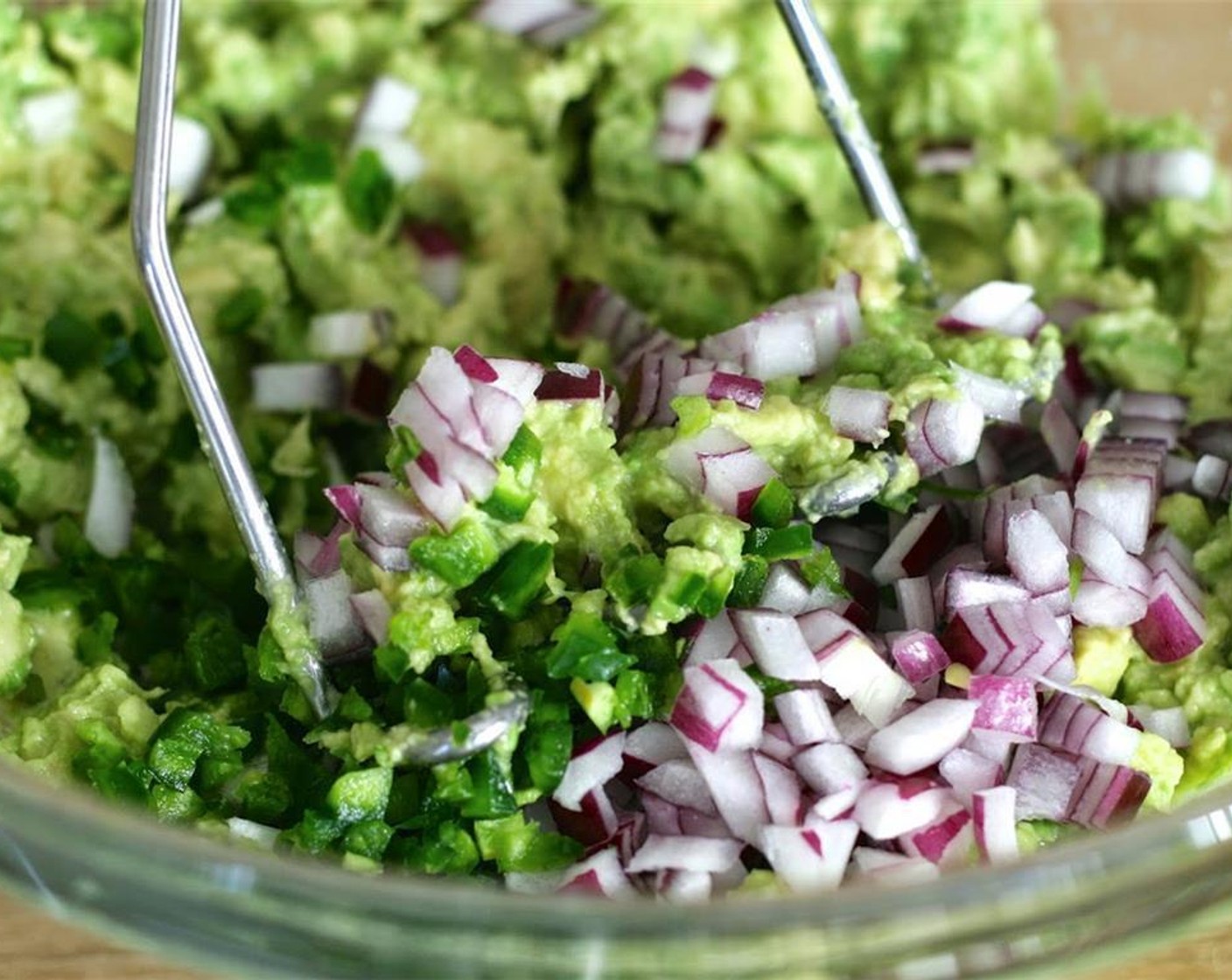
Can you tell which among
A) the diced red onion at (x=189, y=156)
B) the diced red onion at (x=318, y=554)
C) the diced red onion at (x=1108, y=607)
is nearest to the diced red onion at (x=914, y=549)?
the diced red onion at (x=1108, y=607)

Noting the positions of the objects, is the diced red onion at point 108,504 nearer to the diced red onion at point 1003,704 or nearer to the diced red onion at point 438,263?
the diced red onion at point 438,263

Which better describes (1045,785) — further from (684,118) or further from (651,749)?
(684,118)

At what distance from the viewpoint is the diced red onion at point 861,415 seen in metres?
1.39

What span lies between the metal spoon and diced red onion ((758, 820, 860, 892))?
1.33ft

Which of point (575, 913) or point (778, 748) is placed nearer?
point (575, 913)

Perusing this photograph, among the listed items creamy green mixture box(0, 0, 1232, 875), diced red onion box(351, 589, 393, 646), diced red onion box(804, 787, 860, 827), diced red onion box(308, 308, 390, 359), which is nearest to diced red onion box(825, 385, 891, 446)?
creamy green mixture box(0, 0, 1232, 875)

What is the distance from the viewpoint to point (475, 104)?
2.01m

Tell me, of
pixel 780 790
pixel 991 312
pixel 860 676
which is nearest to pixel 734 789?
pixel 780 790

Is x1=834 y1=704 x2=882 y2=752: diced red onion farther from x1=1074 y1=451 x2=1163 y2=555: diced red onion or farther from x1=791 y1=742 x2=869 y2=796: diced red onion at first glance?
x1=1074 y1=451 x2=1163 y2=555: diced red onion

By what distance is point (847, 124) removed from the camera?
5.62 ft

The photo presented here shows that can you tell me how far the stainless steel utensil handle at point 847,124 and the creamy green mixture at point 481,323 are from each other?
69 mm

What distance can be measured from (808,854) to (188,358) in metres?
0.68

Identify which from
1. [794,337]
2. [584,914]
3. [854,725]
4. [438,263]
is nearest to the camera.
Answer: [584,914]

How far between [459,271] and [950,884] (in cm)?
110
